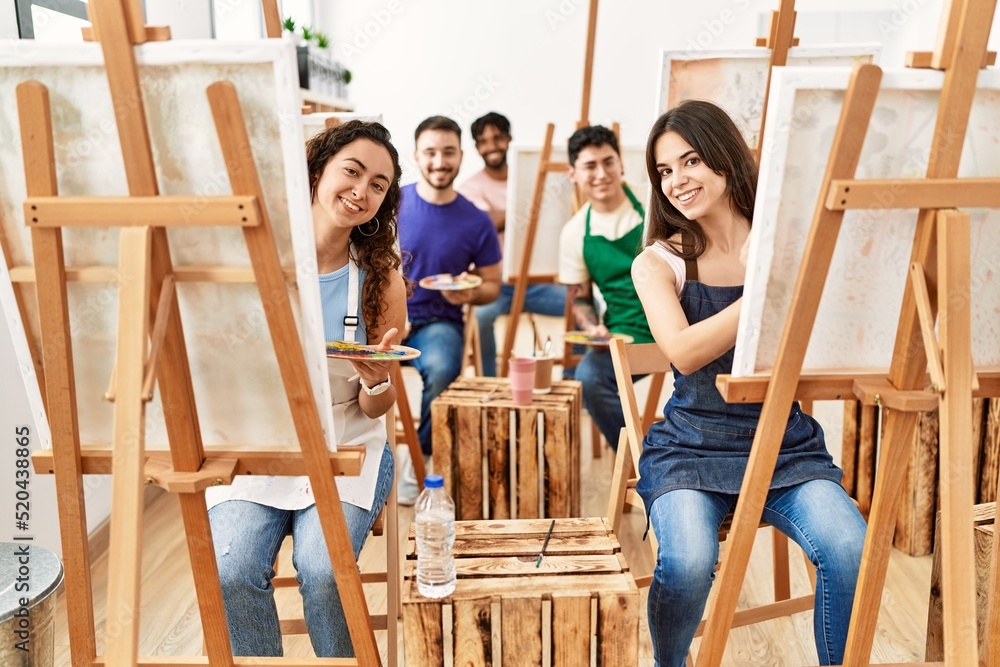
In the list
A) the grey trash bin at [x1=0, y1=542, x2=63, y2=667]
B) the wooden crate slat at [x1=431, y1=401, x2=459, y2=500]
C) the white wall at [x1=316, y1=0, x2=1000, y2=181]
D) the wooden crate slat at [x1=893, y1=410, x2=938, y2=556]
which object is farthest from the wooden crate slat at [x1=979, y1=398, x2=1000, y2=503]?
the white wall at [x1=316, y1=0, x2=1000, y2=181]

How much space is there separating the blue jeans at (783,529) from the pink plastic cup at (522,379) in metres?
0.89

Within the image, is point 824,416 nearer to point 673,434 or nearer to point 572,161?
point 572,161

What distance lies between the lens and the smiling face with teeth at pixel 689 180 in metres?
1.62

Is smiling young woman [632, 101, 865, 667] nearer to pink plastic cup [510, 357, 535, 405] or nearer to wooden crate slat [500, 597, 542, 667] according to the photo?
wooden crate slat [500, 597, 542, 667]

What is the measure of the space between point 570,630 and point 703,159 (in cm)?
88

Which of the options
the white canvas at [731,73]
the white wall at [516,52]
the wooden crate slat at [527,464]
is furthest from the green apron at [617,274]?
the white wall at [516,52]

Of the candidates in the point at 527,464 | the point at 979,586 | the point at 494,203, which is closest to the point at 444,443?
the point at 527,464

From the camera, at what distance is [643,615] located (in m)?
2.33

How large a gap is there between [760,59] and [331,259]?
1166 mm

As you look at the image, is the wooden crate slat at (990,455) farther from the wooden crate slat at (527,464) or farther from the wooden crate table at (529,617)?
the wooden crate table at (529,617)

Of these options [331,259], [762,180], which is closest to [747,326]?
[762,180]

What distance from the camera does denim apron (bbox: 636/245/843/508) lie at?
1.58 meters

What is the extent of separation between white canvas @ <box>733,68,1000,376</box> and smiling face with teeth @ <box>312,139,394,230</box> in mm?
800

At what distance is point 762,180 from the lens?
119 centimetres
